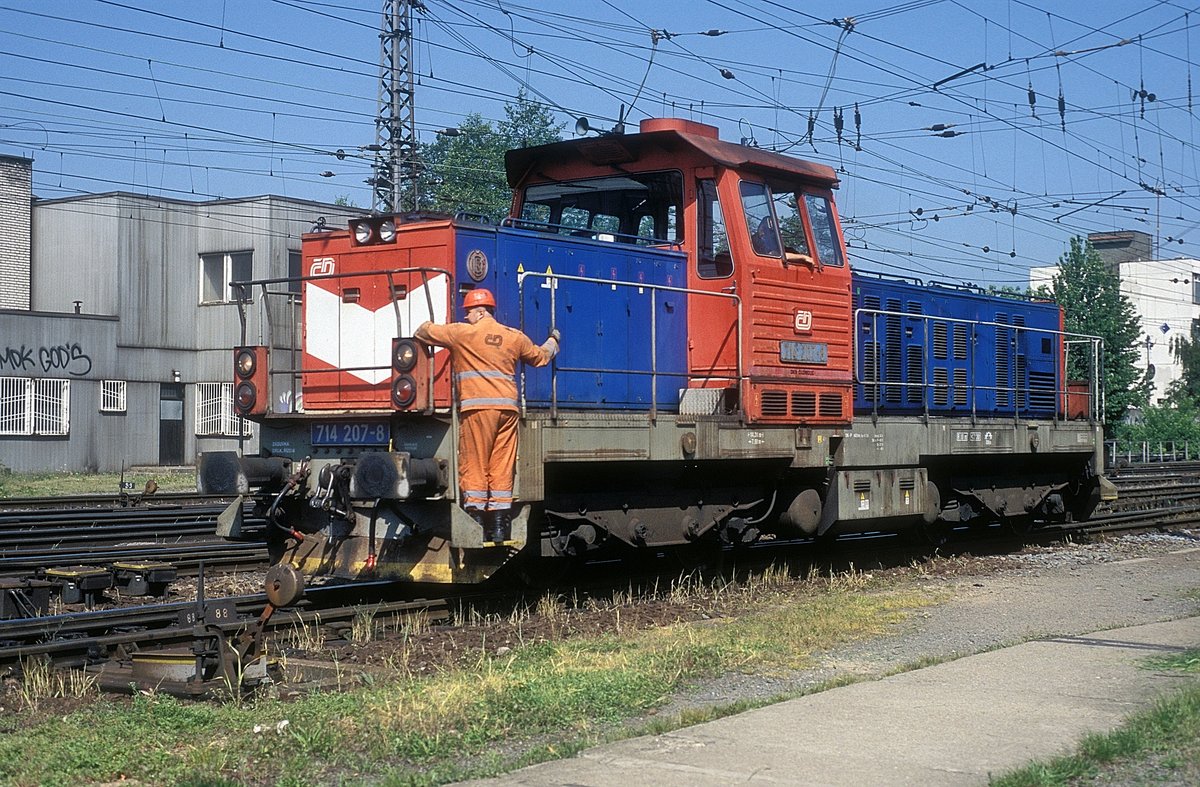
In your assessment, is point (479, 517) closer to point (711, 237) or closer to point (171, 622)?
point (171, 622)

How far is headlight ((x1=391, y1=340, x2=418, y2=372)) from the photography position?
895 cm

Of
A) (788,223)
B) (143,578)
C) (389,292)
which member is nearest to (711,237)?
(788,223)

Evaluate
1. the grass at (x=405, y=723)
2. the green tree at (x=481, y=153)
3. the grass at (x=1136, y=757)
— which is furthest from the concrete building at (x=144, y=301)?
the grass at (x=1136, y=757)

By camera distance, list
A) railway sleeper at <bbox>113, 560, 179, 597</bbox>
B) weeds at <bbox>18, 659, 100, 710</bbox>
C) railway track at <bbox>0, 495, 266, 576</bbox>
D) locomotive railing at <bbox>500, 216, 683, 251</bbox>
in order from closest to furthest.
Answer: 1. weeds at <bbox>18, 659, 100, 710</bbox>
2. locomotive railing at <bbox>500, 216, 683, 251</bbox>
3. railway sleeper at <bbox>113, 560, 179, 597</bbox>
4. railway track at <bbox>0, 495, 266, 576</bbox>

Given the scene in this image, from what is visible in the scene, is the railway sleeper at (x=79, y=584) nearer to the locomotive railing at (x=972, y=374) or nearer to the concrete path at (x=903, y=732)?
the concrete path at (x=903, y=732)

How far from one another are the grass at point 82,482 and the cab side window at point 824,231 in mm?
16575

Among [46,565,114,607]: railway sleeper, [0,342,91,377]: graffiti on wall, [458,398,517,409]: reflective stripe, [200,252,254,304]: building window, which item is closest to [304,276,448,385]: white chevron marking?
[458,398,517,409]: reflective stripe

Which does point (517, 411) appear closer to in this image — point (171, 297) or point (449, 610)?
point (449, 610)

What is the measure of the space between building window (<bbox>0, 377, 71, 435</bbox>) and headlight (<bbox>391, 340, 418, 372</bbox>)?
26289 millimetres

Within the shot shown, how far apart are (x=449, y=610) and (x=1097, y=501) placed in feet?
33.5

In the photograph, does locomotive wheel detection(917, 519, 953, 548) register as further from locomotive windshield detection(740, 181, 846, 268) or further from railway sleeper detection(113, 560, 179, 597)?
railway sleeper detection(113, 560, 179, 597)

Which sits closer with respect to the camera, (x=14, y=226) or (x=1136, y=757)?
(x=1136, y=757)

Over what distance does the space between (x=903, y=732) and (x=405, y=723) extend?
230 cm

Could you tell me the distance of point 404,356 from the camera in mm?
8977
